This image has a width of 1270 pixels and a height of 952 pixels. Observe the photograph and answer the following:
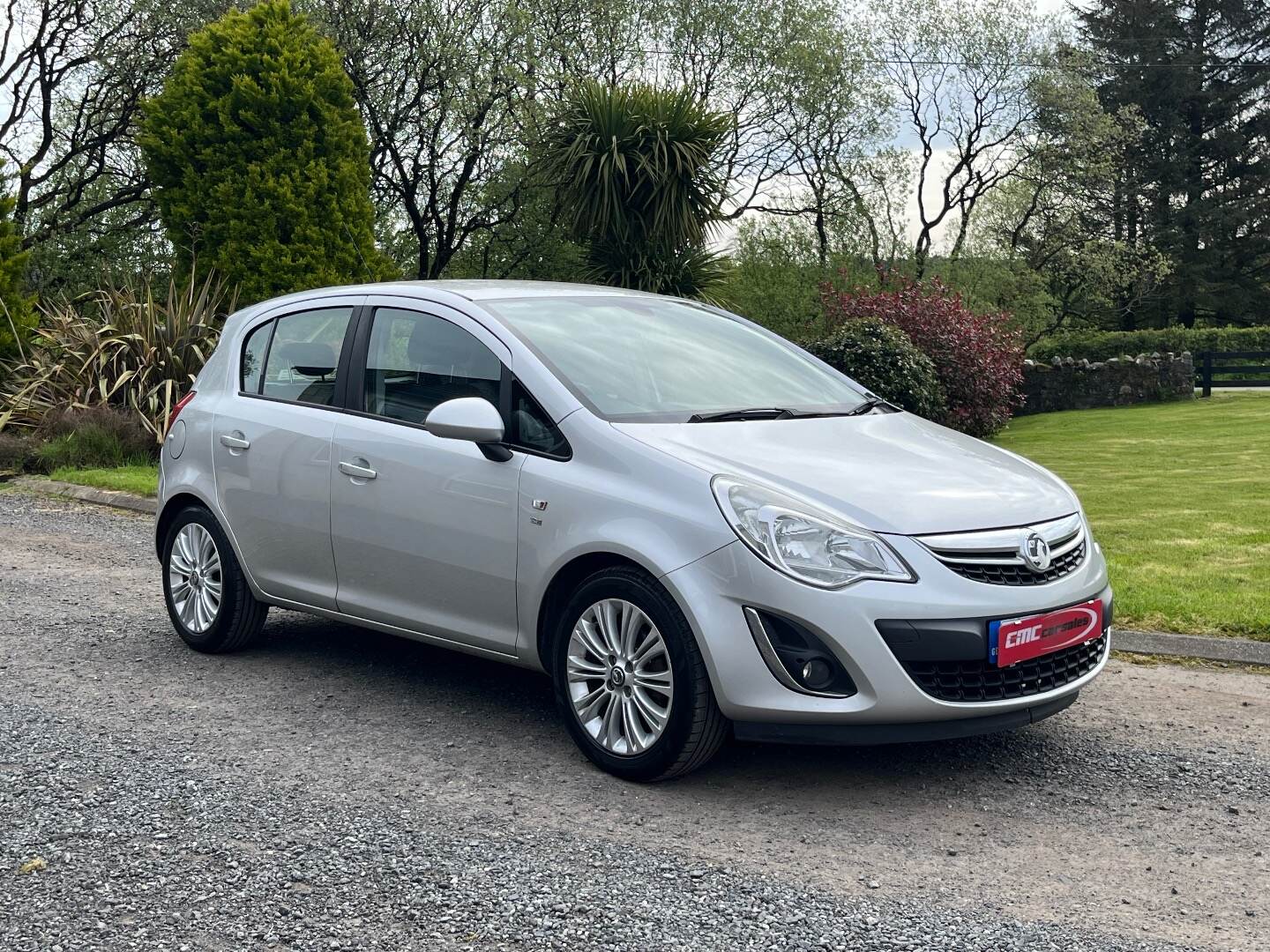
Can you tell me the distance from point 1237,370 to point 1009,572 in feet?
94.2

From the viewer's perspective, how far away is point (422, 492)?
528 centimetres

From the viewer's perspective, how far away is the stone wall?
26.9 meters

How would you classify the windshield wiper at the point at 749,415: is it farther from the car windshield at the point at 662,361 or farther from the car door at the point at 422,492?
the car door at the point at 422,492

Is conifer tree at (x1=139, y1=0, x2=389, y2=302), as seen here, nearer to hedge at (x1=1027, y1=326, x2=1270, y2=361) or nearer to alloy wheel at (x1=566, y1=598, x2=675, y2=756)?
alloy wheel at (x1=566, y1=598, x2=675, y2=756)

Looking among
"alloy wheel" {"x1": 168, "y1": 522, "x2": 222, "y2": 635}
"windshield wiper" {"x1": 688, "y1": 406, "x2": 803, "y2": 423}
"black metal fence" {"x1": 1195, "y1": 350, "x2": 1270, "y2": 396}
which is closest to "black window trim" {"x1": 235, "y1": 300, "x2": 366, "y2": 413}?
"alloy wheel" {"x1": 168, "y1": 522, "x2": 222, "y2": 635}

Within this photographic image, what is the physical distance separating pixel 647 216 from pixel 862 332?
3.70 m

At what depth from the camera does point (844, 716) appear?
4.29 m

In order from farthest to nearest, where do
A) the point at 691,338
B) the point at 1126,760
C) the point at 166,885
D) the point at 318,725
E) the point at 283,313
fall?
the point at 283,313 < the point at 691,338 < the point at 318,725 < the point at 1126,760 < the point at 166,885

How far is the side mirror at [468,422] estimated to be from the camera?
4.90 metres

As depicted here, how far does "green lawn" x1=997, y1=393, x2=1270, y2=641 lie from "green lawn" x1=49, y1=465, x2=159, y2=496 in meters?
8.42

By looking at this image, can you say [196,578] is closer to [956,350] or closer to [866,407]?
[866,407]

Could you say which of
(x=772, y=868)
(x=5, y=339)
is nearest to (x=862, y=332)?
(x=5, y=339)

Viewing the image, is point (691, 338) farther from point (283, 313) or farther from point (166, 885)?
point (166, 885)

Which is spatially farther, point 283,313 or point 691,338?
point 283,313
